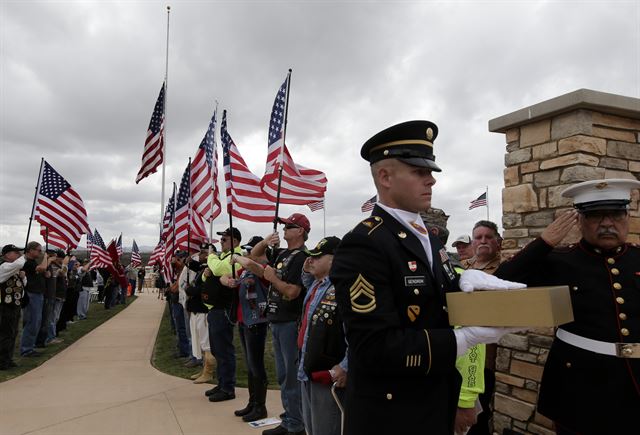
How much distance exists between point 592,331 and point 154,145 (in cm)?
980

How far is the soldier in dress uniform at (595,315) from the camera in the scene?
2.22 m

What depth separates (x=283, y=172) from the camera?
6.23 m

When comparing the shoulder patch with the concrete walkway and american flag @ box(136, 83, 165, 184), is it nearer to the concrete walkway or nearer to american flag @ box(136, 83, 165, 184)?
the concrete walkway

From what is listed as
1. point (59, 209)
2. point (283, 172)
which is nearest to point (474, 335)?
point (283, 172)

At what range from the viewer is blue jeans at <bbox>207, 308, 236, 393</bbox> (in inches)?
236

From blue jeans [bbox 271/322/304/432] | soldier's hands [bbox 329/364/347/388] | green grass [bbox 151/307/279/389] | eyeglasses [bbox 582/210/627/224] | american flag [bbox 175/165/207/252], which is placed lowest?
green grass [bbox 151/307/279/389]

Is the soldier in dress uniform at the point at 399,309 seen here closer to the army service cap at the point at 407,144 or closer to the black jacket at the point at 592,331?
the army service cap at the point at 407,144

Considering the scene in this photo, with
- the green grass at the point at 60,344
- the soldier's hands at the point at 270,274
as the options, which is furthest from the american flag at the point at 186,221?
the soldier's hands at the point at 270,274

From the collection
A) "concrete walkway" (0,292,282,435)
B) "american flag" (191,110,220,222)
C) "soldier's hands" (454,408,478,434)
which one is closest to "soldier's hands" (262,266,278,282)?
"concrete walkway" (0,292,282,435)

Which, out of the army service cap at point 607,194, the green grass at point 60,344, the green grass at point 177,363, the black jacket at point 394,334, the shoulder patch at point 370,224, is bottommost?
the green grass at point 60,344

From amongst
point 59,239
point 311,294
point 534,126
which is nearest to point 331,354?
point 311,294

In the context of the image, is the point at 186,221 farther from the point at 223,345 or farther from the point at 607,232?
the point at 607,232

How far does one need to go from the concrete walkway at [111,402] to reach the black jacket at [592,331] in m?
3.42

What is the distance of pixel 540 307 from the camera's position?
151cm
